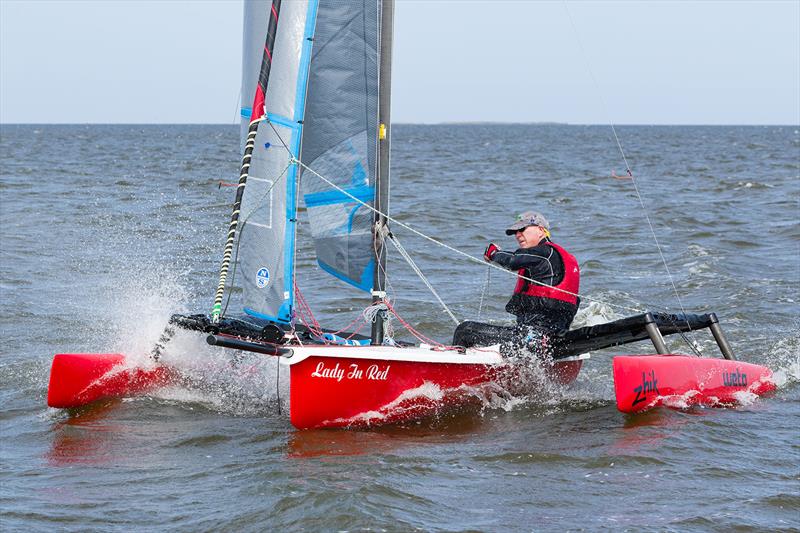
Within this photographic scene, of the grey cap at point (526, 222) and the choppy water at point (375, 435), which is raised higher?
the grey cap at point (526, 222)

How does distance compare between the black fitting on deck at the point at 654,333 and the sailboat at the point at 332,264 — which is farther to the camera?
Answer: the black fitting on deck at the point at 654,333

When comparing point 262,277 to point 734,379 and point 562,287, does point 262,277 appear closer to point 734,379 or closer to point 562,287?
point 562,287

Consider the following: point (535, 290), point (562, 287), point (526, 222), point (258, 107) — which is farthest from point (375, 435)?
point (258, 107)

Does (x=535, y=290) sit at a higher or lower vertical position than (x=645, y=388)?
higher

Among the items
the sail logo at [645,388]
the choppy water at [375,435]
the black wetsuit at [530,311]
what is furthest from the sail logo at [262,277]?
the sail logo at [645,388]

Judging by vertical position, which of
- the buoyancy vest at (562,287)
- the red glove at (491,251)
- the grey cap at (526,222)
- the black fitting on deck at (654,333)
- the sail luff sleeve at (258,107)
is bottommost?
the black fitting on deck at (654,333)

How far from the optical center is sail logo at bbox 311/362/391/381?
6.34 meters

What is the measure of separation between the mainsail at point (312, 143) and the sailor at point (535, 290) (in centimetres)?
91

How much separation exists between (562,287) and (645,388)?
0.88m

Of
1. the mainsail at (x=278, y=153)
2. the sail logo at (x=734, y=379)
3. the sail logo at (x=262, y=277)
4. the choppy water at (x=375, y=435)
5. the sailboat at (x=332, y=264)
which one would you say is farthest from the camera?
the sail logo at (x=734, y=379)

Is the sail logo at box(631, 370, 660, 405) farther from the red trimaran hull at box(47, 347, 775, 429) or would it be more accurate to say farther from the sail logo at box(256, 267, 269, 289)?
the sail logo at box(256, 267, 269, 289)

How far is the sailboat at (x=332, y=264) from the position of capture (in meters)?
6.56

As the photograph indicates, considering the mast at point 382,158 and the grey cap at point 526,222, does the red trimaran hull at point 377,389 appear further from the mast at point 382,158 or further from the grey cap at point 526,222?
the grey cap at point 526,222

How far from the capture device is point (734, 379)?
7.66 metres
